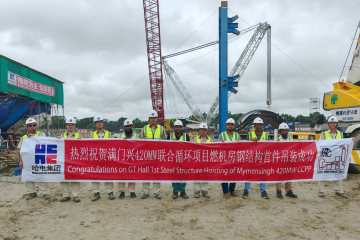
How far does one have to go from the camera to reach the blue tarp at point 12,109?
17062 millimetres

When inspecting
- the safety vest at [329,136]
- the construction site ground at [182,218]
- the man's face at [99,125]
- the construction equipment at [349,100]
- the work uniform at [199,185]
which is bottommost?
the construction site ground at [182,218]

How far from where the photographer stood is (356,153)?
8.16 meters

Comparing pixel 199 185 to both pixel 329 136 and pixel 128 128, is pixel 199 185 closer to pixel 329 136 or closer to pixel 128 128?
pixel 128 128

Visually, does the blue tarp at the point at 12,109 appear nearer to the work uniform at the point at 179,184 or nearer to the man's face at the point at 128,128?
the man's face at the point at 128,128

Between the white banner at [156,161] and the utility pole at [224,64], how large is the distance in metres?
10.7

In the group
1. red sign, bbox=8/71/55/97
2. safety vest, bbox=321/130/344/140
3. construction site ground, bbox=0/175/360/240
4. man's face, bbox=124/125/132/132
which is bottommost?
construction site ground, bbox=0/175/360/240

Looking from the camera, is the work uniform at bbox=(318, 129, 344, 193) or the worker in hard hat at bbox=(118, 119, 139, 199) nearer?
the worker in hard hat at bbox=(118, 119, 139, 199)

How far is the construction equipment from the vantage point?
8.91 m

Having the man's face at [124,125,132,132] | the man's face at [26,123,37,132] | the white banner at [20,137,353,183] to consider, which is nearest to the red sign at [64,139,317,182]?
the white banner at [20,137,353,183]

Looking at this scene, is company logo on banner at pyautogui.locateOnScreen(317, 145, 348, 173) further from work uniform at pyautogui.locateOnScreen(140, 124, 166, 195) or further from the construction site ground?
work uniform at pyautogui.locateOnScreen(140, 124, 166, 195)

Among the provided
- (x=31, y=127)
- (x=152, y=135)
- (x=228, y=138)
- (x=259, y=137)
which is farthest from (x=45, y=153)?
(x=259, y=137)

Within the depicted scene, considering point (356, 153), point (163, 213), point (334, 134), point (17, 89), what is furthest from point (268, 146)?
point (17, 89)

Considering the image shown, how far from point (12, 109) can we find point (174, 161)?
16.3 m

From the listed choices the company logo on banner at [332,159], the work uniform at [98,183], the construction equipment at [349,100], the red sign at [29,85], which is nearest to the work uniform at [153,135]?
the work uniform at [98,183]
